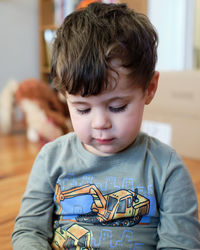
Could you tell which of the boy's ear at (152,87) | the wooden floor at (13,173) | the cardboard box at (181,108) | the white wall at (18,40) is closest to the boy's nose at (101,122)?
the boy's ear at (152,87)

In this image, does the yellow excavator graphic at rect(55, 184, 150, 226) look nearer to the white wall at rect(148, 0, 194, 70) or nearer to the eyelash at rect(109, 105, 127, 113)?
the eyelash at rect(109, 105, 127, 113)

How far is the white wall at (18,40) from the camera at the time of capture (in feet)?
8.07

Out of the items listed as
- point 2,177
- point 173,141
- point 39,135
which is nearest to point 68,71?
point 2,177

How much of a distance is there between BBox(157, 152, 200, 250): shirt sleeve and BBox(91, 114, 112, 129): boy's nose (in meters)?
0.17

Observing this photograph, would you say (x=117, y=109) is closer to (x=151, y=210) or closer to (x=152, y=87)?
(x=152, y=87)

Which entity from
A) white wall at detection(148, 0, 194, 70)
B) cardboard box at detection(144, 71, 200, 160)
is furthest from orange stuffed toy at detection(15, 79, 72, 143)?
white wall at detection(148, 0, 194, 70)

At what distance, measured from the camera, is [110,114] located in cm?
57

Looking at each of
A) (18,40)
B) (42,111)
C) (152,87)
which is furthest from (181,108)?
(18,40)

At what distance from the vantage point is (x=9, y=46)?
251 cm

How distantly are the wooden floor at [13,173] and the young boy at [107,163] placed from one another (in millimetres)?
232

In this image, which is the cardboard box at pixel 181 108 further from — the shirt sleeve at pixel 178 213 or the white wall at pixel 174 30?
the shirt sleeve at pixel 178 213

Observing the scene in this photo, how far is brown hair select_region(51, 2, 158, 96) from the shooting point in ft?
1.78

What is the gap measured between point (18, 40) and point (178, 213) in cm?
229

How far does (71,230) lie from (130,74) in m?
0.35
